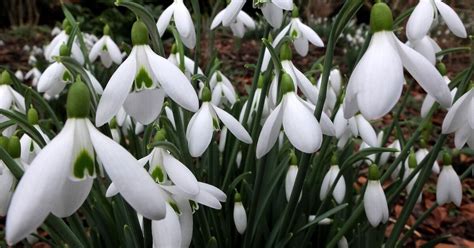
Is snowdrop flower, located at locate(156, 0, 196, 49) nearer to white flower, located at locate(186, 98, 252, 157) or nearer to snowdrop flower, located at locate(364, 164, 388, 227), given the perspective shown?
white flower, located at locate(186, 98, 252, 157)

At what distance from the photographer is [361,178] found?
2662 mm

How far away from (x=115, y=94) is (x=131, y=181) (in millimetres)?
196

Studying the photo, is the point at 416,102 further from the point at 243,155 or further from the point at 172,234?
the point at 172,234

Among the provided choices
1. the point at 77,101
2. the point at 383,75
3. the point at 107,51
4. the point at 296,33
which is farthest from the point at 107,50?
the point at 383,75

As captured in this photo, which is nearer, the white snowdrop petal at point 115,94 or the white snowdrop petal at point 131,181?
the white snowdrop petal at point 131,181

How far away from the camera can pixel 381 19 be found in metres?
0.80

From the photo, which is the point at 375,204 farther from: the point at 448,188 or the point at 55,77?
the point at 55,77

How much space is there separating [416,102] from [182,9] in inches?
116

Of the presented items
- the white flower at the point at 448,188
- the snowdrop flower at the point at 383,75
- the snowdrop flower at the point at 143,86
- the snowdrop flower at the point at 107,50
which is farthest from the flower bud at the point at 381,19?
the snowdrop flower at the point at 107,50

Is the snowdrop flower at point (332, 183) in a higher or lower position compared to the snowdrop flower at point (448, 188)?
lower

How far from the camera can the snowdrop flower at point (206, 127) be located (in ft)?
3.55

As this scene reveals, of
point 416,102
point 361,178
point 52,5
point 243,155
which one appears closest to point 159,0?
point 52,5

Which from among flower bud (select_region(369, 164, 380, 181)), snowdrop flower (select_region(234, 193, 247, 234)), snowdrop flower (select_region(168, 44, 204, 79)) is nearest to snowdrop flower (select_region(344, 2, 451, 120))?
flower bud (select_region(369, 164, 380, 181))

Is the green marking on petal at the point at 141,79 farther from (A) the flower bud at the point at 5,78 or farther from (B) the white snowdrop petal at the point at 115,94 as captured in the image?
(A) the flower bud at the point at 5,78
